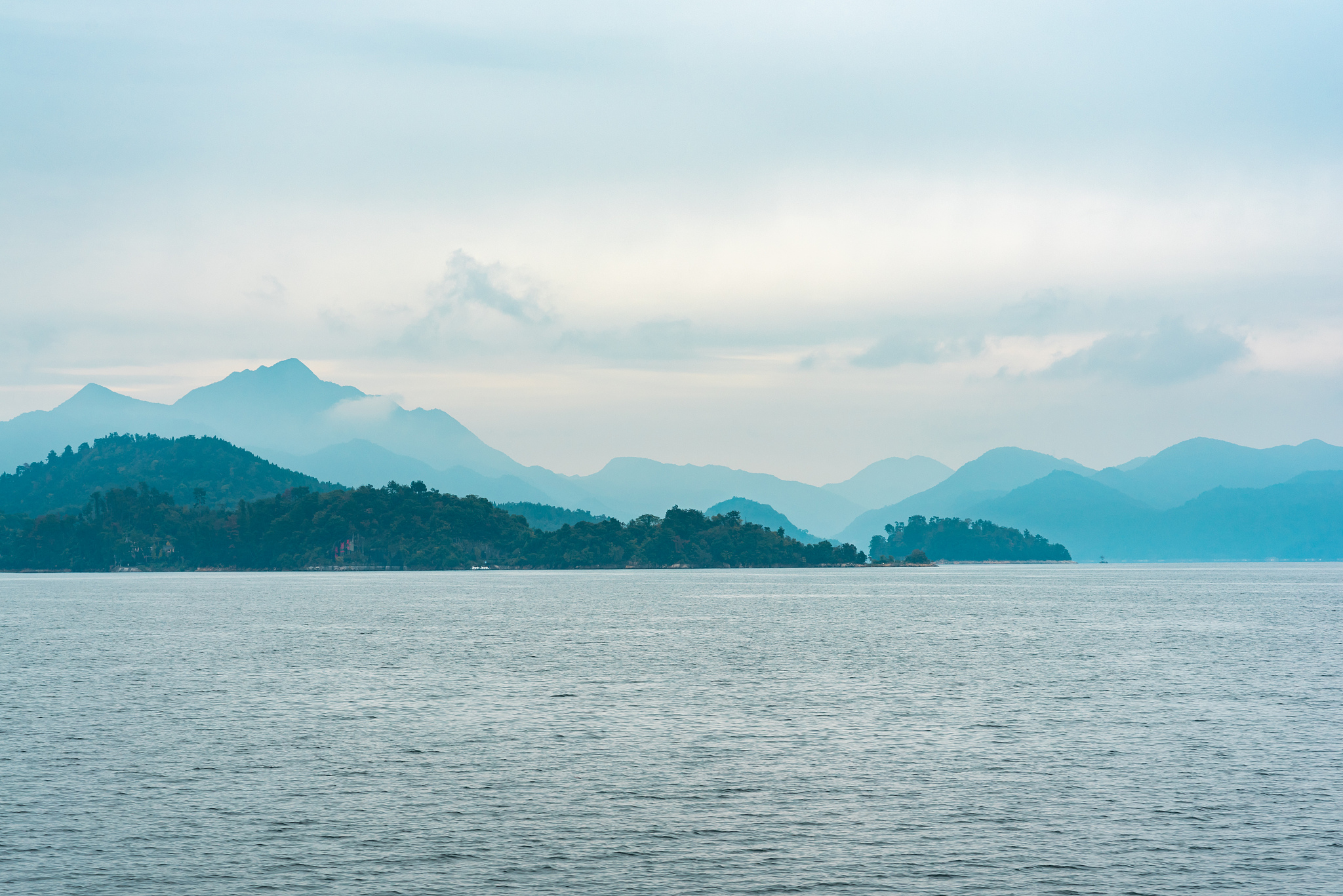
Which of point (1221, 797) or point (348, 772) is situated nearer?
point (1221, 797)

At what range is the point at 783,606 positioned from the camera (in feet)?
625

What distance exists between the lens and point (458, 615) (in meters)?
163

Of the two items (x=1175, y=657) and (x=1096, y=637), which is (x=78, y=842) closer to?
(x=1175, y=657)

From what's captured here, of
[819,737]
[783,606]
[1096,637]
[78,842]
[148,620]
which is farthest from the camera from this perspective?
[783,606]

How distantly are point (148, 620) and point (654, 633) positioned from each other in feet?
241

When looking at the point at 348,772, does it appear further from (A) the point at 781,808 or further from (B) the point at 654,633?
(B) the point at 654,633

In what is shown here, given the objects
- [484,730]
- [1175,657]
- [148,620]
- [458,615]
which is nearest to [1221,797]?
[484,730]

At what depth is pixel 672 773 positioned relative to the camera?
153ft

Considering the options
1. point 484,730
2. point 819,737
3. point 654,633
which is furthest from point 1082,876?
point 654,633

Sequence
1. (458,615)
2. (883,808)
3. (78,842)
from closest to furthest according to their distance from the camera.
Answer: (78,842) < (883,808) < (458,615)

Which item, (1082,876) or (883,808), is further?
(883,808)

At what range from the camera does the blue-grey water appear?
33.6m

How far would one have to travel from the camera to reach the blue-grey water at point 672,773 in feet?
110

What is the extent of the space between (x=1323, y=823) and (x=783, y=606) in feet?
502
